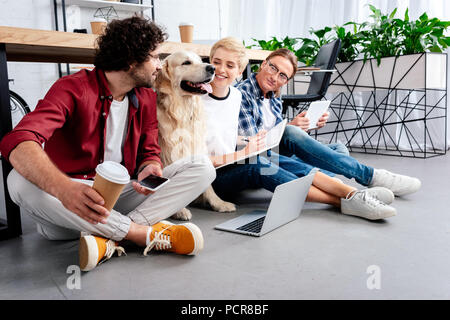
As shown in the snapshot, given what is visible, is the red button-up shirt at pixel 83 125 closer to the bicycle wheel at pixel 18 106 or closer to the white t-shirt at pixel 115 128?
the white t-shirt at pixel 115 128

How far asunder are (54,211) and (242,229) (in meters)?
0.72

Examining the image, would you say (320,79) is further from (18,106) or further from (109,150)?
(18,106)

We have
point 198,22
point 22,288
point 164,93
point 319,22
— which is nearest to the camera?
point 22,288

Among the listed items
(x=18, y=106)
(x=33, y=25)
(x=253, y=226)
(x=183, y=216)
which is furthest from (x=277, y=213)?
A: (x=33, y=25)

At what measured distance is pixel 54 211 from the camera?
1.23 metres

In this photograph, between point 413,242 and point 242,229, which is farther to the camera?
point 242,229

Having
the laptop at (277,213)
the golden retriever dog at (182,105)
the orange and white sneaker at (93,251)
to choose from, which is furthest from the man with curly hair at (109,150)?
the laptop at (277,213)

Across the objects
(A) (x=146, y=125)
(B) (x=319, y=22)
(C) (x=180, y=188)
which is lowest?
(C) (x=180, y=188)

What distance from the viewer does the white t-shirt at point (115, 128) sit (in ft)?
4.76

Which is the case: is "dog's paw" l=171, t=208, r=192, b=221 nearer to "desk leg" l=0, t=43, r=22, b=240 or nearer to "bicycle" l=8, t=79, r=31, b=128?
"desk leg" l=0, t=43, r=22, b=240

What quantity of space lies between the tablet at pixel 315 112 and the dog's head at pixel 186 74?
673 mm
